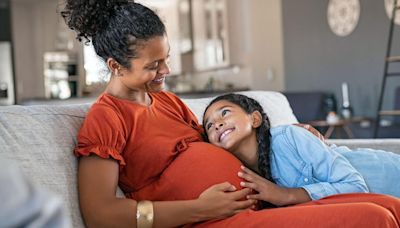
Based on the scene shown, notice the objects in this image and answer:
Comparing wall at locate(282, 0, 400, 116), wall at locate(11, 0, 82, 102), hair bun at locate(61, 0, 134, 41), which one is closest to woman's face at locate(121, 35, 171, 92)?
hair bun at locate(61, 0, 134, 41)

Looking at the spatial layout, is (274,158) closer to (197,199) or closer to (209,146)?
(209,146)

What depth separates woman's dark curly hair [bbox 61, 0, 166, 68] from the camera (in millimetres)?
1320

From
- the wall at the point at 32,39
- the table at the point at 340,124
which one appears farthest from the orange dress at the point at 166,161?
the wall at the point at 32,39

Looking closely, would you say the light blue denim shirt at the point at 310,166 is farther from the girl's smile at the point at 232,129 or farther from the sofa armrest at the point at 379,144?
the sofa armrest at the point at 379,144

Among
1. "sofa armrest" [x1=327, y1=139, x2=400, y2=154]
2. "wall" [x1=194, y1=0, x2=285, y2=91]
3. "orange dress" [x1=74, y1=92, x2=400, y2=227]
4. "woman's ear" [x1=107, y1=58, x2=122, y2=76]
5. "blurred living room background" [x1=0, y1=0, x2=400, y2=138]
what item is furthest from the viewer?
"wall" [x1=194, y1=0, x2=285, y2=91]

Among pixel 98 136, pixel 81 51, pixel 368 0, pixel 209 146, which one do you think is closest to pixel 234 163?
pixel 209 146

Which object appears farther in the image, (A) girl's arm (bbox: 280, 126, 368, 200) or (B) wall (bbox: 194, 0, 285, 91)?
(B) wall (bbox: 194, 0, 285, 91)

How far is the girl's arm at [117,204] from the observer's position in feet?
3.73

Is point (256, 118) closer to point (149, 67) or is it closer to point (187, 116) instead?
point (187, 116)

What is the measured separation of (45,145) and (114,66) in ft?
0.88

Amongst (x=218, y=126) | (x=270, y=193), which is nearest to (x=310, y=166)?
(x=270, y=193)

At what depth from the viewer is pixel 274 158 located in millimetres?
1433

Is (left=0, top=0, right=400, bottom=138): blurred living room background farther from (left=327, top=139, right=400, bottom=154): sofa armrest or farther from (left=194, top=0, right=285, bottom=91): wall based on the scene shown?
(left=327, top=139, right=400, bottom=154): sofa armrest

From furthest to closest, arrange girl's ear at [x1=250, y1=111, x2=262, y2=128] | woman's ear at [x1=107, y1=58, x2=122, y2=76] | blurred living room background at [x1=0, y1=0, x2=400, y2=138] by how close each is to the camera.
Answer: blurred living room background at [x1=0, y1=0, x2=400, y2=138], girl's ear at [x1=250, y1=111, x2=262, y2=128], woman's ear at [x1=107, y1=58, x2=122, y2=76]
